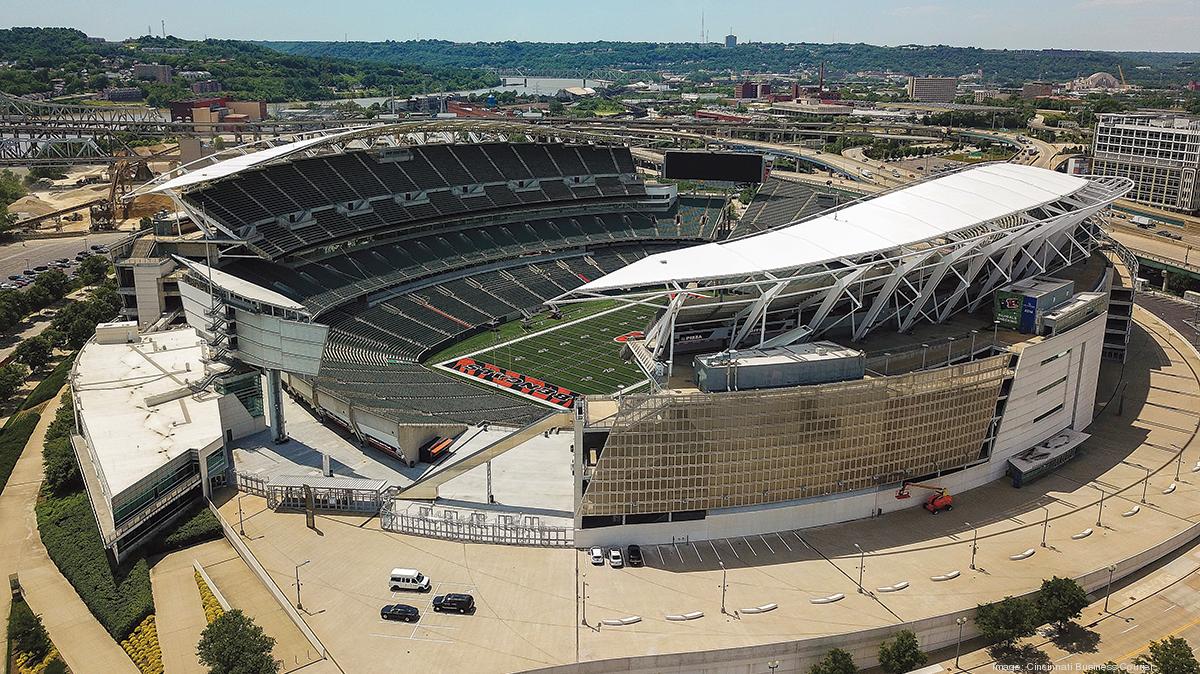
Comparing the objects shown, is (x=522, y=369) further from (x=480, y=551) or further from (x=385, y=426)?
(x=480, y=551)

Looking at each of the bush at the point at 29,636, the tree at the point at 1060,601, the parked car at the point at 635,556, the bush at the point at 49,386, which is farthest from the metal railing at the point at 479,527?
the bush at the point at 49,386

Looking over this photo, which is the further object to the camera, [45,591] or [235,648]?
[45,591]

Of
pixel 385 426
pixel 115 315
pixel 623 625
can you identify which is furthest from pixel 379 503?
pixel 115 315

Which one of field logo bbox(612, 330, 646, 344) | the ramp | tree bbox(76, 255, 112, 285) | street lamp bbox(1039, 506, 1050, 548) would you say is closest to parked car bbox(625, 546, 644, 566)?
the ramp

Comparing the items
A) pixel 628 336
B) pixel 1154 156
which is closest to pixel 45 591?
pixel 628 336

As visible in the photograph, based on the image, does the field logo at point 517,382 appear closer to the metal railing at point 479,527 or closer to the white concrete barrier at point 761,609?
the metal railing at point 479,527

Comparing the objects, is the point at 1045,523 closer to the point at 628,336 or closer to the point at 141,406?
the point at 628,336

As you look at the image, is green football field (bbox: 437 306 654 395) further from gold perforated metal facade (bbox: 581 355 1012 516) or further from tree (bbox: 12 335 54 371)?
tree (bbox: 12 335 54 371)
